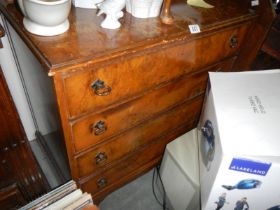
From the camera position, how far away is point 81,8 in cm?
93

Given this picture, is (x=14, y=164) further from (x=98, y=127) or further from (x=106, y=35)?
(x=106, y=35)

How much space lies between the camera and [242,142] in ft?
2.56

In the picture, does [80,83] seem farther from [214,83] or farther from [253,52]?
[253,52]

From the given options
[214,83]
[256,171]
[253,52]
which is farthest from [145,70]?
[253,52]

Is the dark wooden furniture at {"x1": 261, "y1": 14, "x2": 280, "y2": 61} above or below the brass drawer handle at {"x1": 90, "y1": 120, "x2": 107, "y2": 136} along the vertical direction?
below

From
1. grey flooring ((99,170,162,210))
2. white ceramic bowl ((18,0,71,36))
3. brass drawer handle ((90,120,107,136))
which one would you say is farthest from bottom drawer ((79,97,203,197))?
white ceramic bowl ((18,0,71,36))

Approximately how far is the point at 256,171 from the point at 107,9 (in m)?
0.69

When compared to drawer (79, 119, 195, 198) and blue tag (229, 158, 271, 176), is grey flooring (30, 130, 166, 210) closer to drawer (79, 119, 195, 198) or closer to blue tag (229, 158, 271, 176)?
drawer (79, 119, 195, 198)

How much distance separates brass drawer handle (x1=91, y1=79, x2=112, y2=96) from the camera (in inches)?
30.5

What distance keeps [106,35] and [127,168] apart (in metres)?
0.72

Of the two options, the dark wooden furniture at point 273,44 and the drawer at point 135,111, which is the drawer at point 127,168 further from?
the dark wooden furniture at point 273,44

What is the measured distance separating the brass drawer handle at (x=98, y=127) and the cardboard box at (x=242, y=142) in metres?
0.40

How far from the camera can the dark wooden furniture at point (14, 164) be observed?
0.97 metres

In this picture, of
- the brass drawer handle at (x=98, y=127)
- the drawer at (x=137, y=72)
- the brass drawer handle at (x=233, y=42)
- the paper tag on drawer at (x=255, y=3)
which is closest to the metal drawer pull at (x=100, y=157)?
the brass drawer handle at (x=98, y=127)
